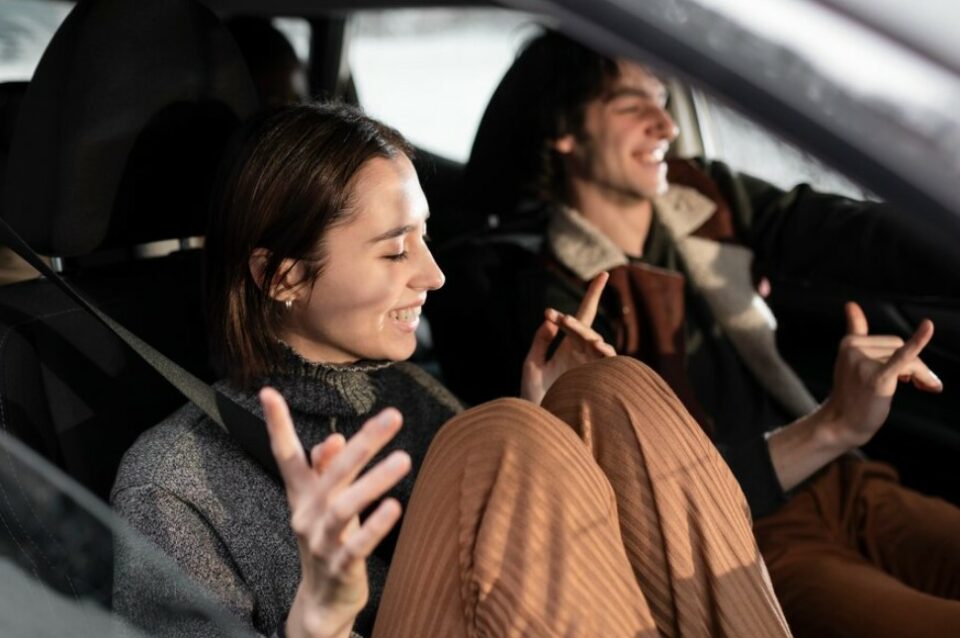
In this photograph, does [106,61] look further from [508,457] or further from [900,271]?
[900,271]

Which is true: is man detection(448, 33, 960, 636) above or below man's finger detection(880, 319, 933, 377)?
below

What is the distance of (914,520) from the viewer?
170 cm

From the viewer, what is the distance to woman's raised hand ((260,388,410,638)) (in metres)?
0.90

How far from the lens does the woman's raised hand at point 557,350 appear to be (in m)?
1.55

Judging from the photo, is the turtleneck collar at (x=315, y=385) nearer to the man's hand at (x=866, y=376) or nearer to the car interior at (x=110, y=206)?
the car interior at (x=110, y=206)

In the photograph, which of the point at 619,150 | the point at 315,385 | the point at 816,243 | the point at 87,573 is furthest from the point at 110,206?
the point at 816,243

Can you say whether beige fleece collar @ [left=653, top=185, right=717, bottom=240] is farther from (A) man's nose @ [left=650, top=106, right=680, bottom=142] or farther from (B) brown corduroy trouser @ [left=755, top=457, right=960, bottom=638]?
(B) brown corduroy trouser @ [left=755, top=457, right=960, bottom=638]

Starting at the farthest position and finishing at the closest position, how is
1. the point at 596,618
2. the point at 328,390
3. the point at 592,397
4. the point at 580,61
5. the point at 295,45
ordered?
the point at 295,45, the point at 580,61, the point at 328,390, the point at 592,397, the point at 596,618

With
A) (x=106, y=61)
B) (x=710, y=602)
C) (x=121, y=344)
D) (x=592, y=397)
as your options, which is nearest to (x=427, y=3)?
(x=106, y=61)

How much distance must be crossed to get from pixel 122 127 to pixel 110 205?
0.10 m

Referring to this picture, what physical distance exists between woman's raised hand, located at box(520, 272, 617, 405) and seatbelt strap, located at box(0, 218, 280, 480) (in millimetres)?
397

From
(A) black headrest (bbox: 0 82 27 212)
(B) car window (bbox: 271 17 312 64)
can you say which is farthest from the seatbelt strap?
(B) car window (bbox: 271 17 312 64)

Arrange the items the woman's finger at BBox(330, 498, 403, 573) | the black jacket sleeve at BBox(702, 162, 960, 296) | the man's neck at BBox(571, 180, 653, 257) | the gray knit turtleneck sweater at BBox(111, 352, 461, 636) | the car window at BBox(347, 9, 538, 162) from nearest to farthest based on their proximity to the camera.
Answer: the woman's finger at BBox(330, 498, 403, 573) → the gray knit turtleneck sweater at BBox(111, 352, 461, 636) → the black jacket sleeve at BBox(702, 162, 960, 296) → the man's neck at BBox(571, 180, 653, 257) → the car window at BBox(347, 9, 538, 162)

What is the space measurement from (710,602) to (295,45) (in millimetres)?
1751
